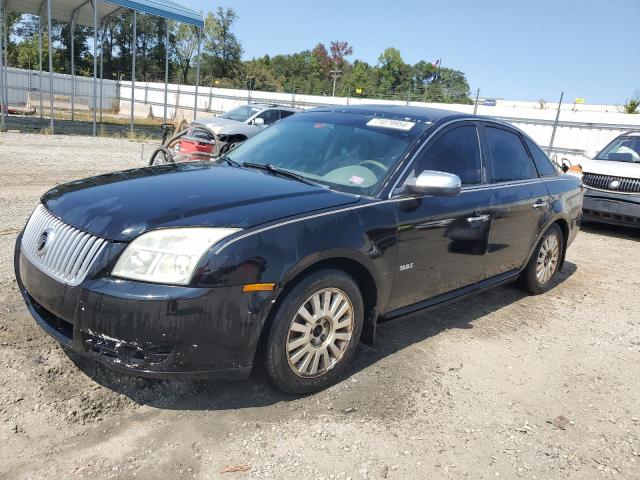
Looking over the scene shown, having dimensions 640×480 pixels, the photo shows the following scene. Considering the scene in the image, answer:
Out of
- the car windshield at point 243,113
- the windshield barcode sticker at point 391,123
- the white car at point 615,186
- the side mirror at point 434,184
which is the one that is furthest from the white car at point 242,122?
the side mirror at point 434,184

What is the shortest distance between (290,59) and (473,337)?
98.0 meters

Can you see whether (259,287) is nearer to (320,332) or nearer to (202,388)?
(320,332)

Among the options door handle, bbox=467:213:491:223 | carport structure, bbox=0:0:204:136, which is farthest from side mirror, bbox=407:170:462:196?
carport structure, bbox=0:0:204:136

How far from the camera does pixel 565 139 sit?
16172 mm

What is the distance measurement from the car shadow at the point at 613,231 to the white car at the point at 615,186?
1.85ft

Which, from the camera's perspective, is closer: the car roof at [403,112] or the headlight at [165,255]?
the headlight at [165,255]

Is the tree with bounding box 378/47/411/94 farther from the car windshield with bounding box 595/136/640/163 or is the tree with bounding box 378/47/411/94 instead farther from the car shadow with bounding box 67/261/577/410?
the car shadow with bounding box 67/261/577/410

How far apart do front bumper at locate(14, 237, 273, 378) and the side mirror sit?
4.36ft

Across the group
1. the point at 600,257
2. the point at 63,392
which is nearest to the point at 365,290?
the point at 63,392

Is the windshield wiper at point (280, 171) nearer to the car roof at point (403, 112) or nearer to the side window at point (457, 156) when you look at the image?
the side window at point (457, 156)

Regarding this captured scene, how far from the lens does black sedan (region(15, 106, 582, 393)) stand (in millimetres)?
2576

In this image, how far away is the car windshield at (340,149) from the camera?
141 inches

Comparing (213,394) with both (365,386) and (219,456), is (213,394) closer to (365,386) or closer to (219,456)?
(219,456)

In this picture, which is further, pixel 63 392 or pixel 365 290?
pixel 365 290
